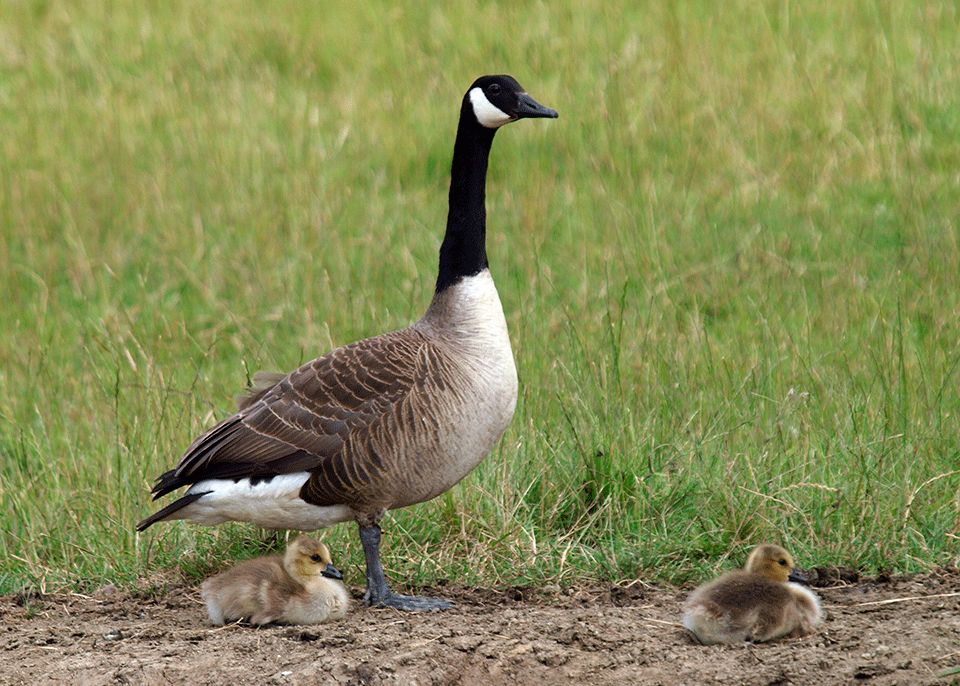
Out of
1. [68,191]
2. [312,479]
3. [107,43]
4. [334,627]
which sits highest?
[107,43]

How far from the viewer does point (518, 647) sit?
535cm

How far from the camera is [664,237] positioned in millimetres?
10570

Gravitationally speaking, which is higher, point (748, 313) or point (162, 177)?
point (162, 177)

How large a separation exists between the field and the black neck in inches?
40.3

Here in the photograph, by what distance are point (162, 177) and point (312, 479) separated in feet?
21.2

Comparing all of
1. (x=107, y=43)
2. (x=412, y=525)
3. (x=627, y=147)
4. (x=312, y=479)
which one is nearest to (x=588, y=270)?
(x=627, y=147)

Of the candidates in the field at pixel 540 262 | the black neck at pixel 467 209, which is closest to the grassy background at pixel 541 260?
the field at pixel 540 262

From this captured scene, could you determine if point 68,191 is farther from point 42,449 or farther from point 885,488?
point 885,488

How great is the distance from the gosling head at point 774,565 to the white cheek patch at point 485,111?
2.28 meters

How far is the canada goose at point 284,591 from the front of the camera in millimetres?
5762

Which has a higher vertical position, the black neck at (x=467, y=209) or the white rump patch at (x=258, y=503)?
the black neck at (x=467, y=209)

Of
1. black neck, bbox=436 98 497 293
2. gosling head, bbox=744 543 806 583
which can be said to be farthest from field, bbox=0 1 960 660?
black neck, bbox=436 98 497 293

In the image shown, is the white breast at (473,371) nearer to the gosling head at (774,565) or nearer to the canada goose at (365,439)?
the canada goose at (365,439)

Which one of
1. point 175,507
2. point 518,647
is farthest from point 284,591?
point 518,647
